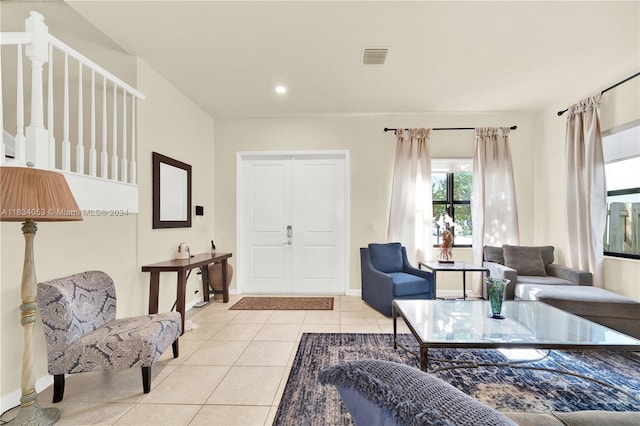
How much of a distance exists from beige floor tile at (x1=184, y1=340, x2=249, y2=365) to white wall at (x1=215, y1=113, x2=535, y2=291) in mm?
2094

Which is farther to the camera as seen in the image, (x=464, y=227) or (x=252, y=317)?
(x=464, y=227)

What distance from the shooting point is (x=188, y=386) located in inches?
86.5

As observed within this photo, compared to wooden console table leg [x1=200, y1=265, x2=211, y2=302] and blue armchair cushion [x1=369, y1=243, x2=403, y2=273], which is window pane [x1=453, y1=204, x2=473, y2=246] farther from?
wooden console table leg [x1=200, y1=265, x2=211, y2=302]

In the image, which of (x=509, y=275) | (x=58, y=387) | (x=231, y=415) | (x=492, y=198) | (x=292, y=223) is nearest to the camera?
(x=231, y=415)

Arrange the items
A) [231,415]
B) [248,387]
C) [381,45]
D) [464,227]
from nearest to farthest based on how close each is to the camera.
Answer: [231,415]
[248,387]
[381,45]
[464,227]

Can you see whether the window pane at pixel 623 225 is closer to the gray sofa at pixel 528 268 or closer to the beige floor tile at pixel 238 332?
the gray sofa at pixel 528 268

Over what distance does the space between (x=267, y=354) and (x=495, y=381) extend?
180 cm

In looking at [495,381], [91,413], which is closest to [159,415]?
[91,413]

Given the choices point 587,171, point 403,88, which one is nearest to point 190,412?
point 403,88

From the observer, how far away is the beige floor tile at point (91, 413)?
5.97ft

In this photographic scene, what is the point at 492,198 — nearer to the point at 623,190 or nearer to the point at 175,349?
the point at 623,190

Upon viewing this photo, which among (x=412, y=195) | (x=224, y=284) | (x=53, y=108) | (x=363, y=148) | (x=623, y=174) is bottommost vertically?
(x=224, y=284)

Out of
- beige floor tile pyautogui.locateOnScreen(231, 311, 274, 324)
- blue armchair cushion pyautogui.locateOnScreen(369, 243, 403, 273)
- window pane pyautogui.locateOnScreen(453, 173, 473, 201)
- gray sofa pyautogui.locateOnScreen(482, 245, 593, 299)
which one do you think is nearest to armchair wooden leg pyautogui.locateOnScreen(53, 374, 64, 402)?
beige floor tile pyautogui.locateOnScreen(231, 311, 274, 324)

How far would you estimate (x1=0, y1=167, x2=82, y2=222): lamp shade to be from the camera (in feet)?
4.90
